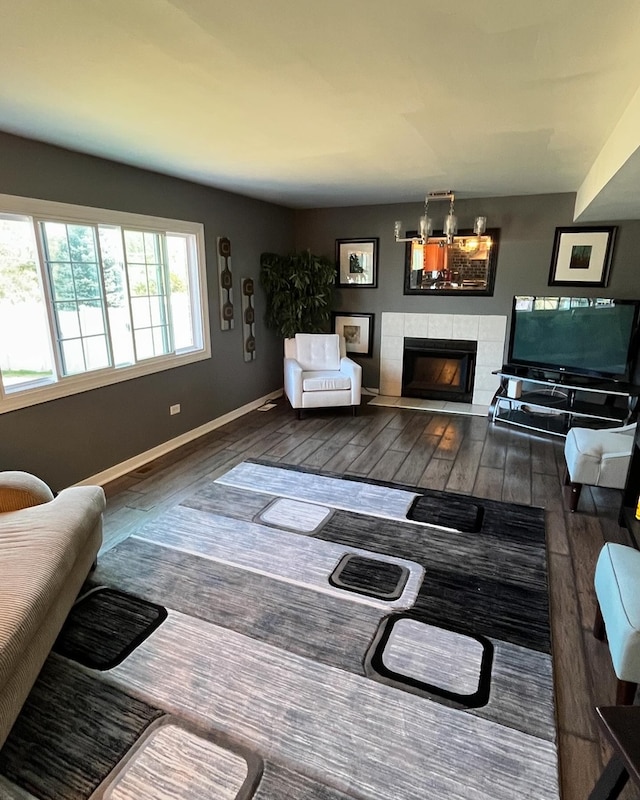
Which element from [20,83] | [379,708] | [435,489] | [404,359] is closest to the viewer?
[379,708]

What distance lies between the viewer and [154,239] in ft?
12.7

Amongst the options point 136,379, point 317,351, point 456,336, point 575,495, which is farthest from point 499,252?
point 136,379

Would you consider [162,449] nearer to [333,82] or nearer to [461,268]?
[333,82]

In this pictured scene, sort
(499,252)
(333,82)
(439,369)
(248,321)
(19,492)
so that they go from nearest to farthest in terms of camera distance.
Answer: (333,82) → (19,492) → (499,252) → (248,321) → (439,369)

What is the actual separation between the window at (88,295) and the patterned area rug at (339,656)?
4.32ft

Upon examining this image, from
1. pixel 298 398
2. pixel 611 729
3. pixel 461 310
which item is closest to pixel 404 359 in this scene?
pixel 461 310

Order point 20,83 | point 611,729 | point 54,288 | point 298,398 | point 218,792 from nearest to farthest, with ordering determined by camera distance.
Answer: point 611,729 < point 218,792 < point 20,83 < point 54,288 < point 298,398

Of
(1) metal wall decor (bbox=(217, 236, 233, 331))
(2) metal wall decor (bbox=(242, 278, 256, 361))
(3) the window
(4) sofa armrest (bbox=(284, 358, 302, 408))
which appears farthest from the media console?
(3) the window

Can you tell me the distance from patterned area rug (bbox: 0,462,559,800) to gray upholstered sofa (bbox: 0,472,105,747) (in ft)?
0.78

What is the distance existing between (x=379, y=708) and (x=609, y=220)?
4799mm

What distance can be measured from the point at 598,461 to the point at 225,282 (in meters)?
3.71

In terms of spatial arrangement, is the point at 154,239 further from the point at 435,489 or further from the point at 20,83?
the point at 435,489

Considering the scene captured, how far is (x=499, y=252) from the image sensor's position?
16.3ft

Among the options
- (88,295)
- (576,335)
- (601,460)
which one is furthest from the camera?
(576,335)
